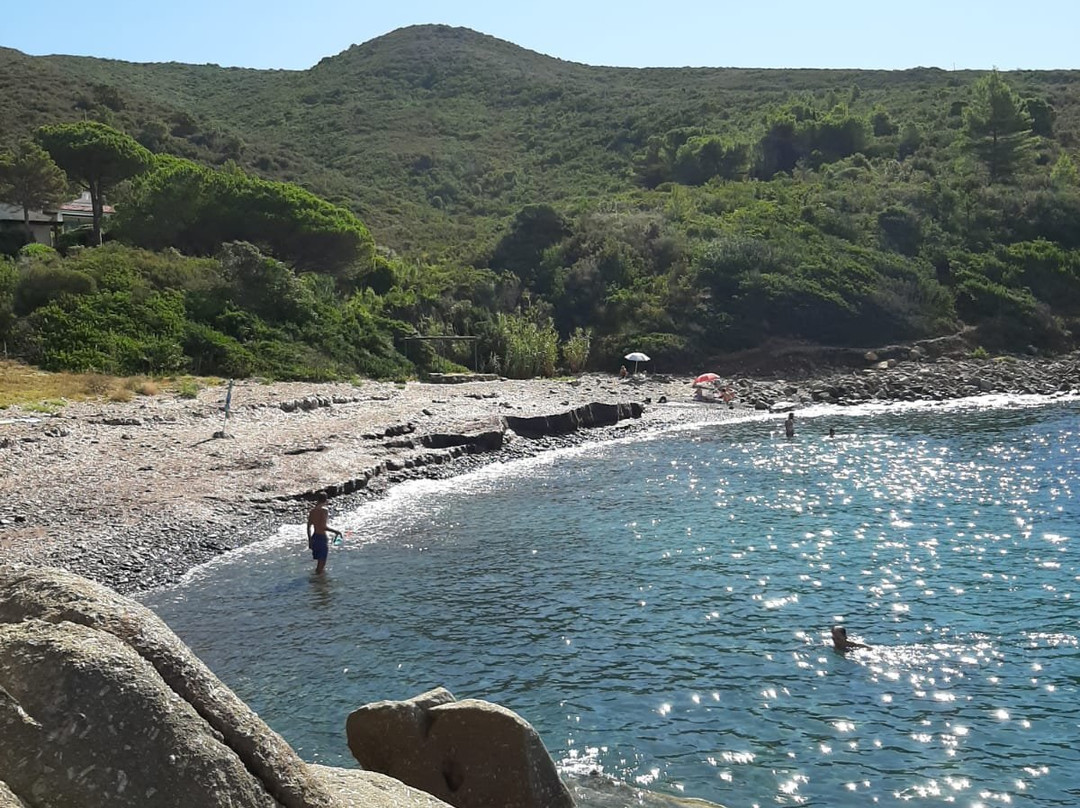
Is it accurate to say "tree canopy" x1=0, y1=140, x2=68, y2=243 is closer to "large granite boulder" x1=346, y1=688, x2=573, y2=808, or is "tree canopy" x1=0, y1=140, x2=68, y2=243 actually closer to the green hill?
the green hill

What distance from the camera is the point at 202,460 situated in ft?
86.3

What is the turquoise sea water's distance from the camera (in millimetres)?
11547

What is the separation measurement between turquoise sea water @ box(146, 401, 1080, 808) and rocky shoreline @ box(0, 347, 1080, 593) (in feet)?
4.35

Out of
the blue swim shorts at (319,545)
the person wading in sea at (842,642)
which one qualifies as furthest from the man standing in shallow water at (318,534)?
the person wading in sea at (842,642)

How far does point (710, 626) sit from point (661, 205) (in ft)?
215

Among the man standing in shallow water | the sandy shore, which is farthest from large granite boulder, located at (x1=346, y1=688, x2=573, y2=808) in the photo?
the sandy shore

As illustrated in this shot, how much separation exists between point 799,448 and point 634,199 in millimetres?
50305

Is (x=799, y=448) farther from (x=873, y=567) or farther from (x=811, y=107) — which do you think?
(x=811, y=107)

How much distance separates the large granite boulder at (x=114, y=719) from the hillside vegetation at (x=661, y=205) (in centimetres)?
3856

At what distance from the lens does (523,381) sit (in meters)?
48.9

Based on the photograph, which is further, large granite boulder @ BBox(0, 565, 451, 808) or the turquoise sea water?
the turquoise sea water

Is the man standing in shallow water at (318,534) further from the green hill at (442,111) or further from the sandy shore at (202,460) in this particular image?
the green hill at (442,111)

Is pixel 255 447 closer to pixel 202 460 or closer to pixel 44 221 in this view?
pixel 202 460

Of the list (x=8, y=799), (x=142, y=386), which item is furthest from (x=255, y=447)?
(x=8, y=799)
